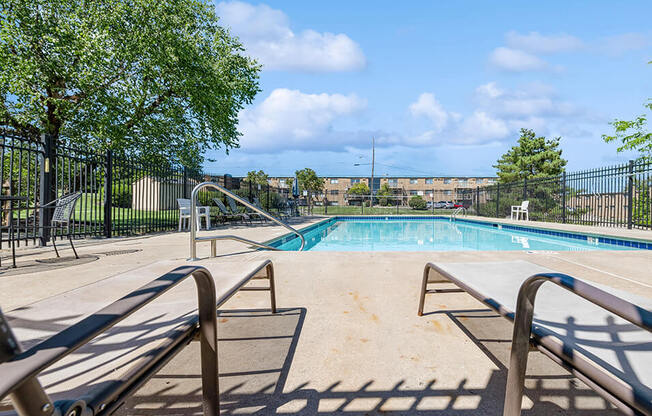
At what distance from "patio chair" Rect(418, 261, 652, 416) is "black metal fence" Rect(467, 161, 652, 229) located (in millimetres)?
11558

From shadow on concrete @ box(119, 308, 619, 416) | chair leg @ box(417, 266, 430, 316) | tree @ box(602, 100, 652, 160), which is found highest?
tree @ box(602, 100, 652, 160)

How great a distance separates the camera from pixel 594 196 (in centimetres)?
1198

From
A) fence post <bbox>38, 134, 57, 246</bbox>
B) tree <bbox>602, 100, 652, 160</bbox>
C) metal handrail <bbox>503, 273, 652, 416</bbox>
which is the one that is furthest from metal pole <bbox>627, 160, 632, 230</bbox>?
fence post <bbox>38, 134, 57, 246</bbox>

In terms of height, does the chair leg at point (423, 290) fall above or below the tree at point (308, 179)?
below

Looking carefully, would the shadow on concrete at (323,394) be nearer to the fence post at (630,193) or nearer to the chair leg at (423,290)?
the chair leg at (423,290)

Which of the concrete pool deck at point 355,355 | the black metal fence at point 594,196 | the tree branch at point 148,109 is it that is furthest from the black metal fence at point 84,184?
the black metal fence at point 594,196

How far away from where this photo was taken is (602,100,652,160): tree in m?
12.9

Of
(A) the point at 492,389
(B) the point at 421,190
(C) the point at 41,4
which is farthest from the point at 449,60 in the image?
(B) the point at 421,190

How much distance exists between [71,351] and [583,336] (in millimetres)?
1564

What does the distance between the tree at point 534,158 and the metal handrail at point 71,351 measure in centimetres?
2569

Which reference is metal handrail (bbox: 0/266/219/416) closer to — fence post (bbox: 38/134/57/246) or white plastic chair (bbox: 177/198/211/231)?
Answer: fence post (bbox: 38/134/57/246)

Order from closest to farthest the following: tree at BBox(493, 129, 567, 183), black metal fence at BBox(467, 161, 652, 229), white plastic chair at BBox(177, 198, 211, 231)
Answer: white plastic chair at BBox(177, 198, 211, 231) → black metal fence at BBox(467, 161, 652, 229) → tree at BBox(493, 129, 567, 183)

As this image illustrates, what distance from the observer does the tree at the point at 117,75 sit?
8.69m

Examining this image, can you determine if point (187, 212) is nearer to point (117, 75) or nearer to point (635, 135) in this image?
point (117, 75)
